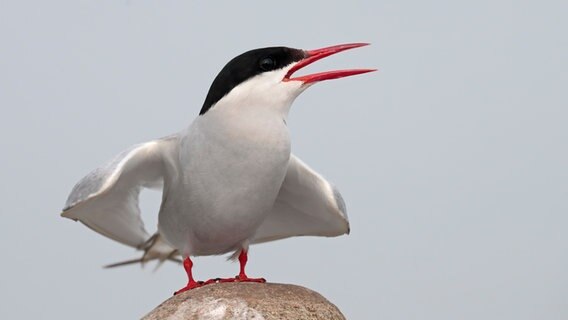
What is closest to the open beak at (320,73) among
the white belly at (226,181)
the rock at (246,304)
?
the white belly at (226,181)

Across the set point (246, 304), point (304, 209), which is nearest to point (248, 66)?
point (246, 304)

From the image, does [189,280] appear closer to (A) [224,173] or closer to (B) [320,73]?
(A) [224,173]

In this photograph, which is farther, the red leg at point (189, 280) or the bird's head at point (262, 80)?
the red leg at point (189, 280)

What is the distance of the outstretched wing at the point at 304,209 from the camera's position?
931 cm

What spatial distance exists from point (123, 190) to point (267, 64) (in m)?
2.19

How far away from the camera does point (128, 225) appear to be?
9.48m

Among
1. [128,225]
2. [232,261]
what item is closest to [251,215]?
[232,261]

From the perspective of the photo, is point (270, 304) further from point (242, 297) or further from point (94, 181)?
point (94, 181)

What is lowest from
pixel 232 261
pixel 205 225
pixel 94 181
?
pixel 232 261

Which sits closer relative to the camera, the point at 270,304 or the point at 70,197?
the point at 270,304

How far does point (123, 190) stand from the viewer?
921 centimetres

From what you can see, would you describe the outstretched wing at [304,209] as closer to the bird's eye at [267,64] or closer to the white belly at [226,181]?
the white belly at [226,181]

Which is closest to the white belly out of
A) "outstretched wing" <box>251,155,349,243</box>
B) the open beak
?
the open beak

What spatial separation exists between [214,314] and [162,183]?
1.96 meters
